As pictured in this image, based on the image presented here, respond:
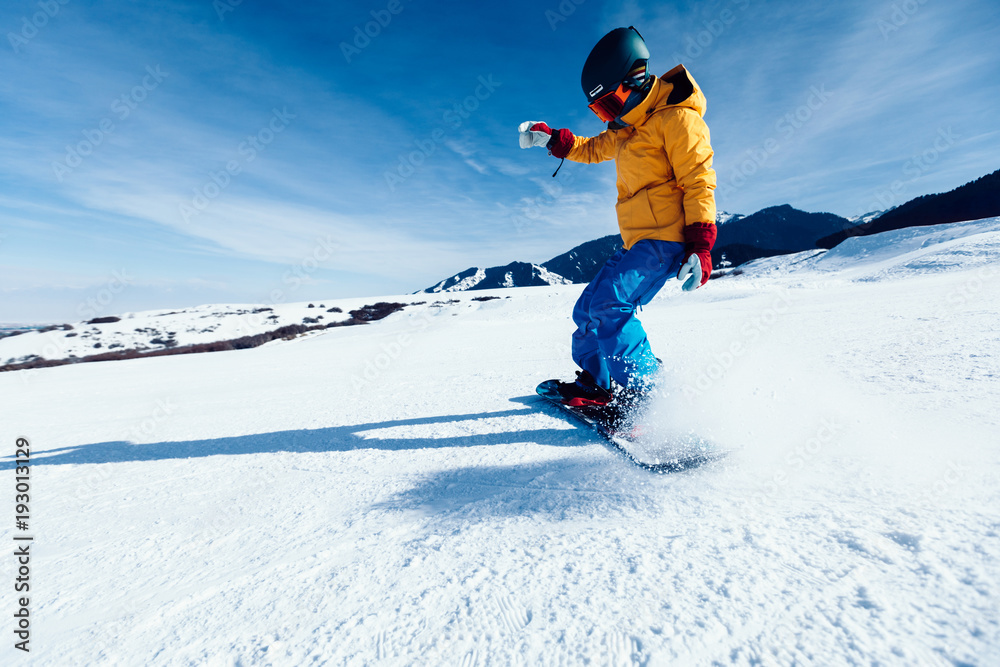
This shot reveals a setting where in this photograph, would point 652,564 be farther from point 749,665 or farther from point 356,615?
point 356,615

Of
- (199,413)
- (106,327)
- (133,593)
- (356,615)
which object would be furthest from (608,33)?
(106,327)

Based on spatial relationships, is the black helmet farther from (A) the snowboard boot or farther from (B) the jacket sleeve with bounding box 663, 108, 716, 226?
(A) the snowboard boot

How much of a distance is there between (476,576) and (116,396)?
5442mm

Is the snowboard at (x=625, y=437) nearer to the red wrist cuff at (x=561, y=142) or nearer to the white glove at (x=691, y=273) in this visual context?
the white glove at (x=691, y=273)

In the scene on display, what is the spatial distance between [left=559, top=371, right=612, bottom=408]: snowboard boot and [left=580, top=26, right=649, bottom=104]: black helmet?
1719 mm

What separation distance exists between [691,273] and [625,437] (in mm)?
932

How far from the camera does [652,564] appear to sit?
102 centimetres

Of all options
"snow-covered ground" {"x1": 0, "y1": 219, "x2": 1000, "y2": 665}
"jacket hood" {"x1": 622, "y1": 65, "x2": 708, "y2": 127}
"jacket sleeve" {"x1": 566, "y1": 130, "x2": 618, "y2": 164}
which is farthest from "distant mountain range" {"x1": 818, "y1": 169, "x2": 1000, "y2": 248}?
"snow-covered ground" {"x1": 0, "y1": 219, "x2": 1000, "y2": 665}

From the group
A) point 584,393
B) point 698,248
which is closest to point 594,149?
point 698,248

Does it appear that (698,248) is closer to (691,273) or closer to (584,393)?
(691,273)

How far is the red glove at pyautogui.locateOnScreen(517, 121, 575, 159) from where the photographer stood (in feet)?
9.99

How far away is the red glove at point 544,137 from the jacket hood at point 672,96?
892 mm

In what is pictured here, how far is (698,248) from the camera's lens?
6.86ft

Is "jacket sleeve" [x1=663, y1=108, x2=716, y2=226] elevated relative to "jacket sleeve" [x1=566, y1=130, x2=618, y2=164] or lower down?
lower down
